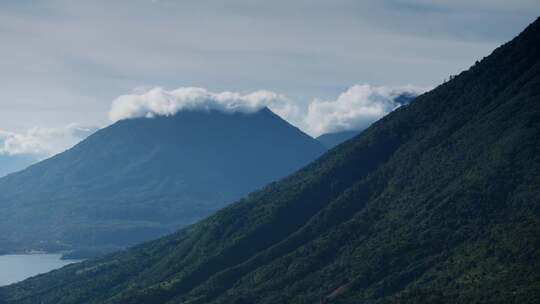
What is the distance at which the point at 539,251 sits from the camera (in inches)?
7633

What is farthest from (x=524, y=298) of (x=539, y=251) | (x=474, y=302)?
(x=539, y=251)

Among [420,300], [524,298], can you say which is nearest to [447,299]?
[420,300]

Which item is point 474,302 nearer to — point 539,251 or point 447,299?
point 447,299

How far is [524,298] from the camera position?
565 feet

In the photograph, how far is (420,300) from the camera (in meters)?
194

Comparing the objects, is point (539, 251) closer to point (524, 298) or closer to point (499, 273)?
point (499, 273)

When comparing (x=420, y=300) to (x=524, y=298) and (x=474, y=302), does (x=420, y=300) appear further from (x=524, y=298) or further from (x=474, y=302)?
(x=524, y=298)

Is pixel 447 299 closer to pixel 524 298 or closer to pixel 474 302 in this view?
pixel 474 302

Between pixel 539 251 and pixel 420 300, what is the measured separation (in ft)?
111

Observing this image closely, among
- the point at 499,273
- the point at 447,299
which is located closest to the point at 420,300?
the point at 447,299

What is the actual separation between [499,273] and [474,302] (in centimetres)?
1804

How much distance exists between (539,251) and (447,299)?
28.2 meters

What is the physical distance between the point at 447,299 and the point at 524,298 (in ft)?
73.8

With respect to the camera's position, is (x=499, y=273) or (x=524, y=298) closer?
(x=524, y=298)
